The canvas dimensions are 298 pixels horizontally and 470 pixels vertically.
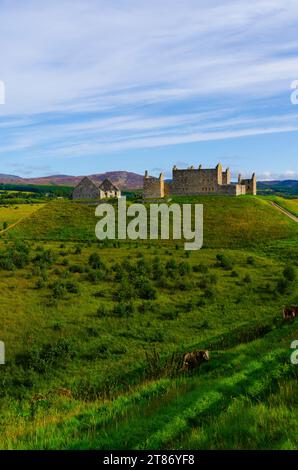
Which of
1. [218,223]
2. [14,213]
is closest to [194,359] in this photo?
[218,223]

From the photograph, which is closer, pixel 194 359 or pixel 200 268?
pixel 194 359

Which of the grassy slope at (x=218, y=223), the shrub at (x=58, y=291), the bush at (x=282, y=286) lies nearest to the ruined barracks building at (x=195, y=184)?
the grassy slope at (x=218, y=223)

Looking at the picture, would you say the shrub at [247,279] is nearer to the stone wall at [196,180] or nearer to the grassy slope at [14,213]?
the grassy slope at [14,213]

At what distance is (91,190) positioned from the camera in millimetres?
106812

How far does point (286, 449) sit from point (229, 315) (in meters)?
29.3

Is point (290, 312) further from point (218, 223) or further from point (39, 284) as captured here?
point (218, 223)

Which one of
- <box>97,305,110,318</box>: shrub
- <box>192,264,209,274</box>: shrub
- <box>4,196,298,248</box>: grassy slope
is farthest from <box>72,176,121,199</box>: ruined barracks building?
<box>97,305,110,318</box>: shrub

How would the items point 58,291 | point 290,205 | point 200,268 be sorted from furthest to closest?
point 290,205 < point 200,268 < point 58,291

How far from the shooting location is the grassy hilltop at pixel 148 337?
1033 cm

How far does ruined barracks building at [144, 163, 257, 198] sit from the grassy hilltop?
1865 cm

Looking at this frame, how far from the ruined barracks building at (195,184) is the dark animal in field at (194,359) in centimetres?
8590

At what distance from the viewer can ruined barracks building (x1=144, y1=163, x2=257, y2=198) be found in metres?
Answer: 104

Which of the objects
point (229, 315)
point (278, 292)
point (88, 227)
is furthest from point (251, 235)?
point (229, 315)

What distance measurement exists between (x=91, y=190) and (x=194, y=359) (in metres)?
90.2
